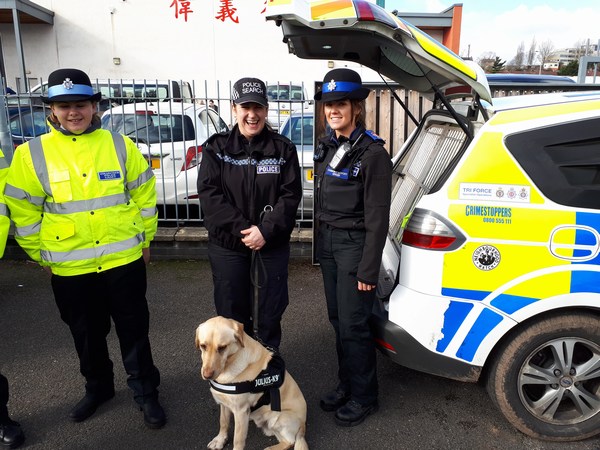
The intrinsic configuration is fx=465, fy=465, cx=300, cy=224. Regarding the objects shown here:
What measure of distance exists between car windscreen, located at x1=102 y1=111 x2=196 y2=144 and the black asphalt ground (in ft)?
7.75

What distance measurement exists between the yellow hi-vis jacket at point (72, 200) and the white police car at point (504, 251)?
1.23 meters

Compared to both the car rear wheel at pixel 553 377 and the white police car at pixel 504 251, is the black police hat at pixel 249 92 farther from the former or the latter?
the car rear wheel at pixel 553 377

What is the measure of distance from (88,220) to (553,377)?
2.67 m

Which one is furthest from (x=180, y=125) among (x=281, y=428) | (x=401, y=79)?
(x=281, y=428)

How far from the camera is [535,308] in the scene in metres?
2.37

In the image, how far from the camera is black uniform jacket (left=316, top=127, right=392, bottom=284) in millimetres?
2434

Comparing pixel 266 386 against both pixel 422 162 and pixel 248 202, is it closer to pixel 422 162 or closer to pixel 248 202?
pixel 248 202

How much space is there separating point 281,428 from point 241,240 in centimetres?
104

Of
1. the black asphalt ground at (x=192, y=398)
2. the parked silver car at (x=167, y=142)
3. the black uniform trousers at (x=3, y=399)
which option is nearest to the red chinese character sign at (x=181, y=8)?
the parked silver car at (x=167, y=142)

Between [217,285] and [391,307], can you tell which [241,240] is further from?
[391,307]

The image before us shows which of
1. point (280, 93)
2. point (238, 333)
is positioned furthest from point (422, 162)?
point (280, 93)

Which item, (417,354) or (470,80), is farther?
(417,354)

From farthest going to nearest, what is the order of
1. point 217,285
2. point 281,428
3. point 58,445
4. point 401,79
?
point 401,79 → point 217,285 → point 58,445 → point 281,428

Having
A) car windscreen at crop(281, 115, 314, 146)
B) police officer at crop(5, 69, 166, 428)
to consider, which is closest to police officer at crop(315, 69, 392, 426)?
police officer at crop(5, 69, 166, 428)
